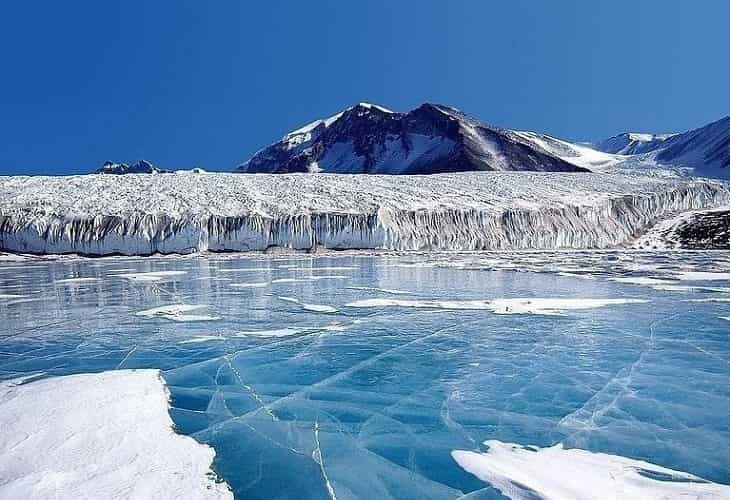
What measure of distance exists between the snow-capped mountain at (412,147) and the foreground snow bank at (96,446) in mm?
86208

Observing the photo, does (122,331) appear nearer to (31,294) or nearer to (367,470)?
(367,470)

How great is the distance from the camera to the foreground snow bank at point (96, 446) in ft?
10.0

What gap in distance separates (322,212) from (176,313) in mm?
21886

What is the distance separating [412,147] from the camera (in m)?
112

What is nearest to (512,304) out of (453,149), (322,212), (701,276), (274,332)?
(274,332)

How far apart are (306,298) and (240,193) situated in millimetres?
24404

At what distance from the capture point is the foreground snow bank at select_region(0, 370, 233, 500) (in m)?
3.06

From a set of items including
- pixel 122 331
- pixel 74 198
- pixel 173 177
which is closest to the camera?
pixel 122 331

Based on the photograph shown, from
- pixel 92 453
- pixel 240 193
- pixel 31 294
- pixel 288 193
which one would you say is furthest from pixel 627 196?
pixel 92 453

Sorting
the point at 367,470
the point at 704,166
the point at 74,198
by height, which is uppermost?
the point at 704,166

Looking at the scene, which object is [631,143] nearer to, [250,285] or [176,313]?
[250,285]

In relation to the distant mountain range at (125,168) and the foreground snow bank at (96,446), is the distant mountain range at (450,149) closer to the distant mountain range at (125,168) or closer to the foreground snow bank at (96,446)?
the distant mountain range at (125,168)

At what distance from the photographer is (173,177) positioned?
3731 centimetres

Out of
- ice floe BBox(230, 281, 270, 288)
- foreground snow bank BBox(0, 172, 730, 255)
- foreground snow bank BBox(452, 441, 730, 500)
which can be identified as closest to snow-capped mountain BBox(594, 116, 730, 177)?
foreground snow bank BBox(0, 172, 730, 255)
